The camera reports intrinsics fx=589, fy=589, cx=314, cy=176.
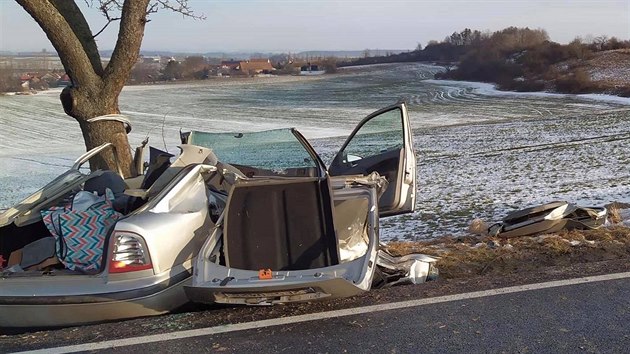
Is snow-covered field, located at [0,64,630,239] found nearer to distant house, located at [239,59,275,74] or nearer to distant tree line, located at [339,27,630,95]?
distant tree line, located at [339,27,630,95]

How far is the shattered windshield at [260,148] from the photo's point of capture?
5.89 m

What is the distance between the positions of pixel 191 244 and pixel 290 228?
0.75 metres

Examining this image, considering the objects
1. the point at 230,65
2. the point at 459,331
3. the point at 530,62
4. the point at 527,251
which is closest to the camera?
the point at 459,331

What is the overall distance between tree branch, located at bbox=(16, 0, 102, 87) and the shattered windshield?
2359 millimetres

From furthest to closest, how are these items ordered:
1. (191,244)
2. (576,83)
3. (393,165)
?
(576,83) → (393,165) → (191,244)

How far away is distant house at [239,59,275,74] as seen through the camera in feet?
338

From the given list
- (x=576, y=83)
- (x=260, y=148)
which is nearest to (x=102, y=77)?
(x=260, y=148)

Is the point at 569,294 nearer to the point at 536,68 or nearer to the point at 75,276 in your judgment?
the point at 75,276

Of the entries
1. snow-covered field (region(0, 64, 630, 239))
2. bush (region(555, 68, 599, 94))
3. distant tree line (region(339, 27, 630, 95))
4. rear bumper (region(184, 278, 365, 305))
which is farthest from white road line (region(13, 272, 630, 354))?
bush (region(555, 68, 599, 94))

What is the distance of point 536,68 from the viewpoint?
6128 centimetres

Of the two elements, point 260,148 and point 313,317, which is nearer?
point 313,317

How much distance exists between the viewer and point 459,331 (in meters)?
3.74

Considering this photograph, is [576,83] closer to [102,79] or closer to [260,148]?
[102,79]

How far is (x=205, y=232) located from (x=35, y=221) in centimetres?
162
